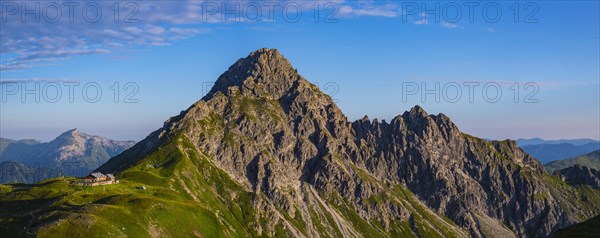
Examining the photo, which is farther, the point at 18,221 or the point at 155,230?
the point at 155,230

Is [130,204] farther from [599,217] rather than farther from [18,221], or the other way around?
[599,217]

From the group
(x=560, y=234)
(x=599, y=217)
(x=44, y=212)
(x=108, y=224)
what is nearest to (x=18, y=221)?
(x=44, y=212)

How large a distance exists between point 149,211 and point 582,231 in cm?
15601

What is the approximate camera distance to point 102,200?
198m

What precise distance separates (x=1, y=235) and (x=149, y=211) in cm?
5801

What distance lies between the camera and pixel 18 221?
525 ft

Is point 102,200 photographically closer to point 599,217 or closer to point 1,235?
point 1,235

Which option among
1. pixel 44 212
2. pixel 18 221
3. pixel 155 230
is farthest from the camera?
pixel 155 230

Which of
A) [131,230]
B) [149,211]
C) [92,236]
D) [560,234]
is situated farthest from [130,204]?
[560,234]

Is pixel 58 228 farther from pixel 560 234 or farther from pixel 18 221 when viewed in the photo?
pixel 560 234

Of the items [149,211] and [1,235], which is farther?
[149,211]

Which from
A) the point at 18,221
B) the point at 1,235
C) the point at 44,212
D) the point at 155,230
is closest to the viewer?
the point at 1,235

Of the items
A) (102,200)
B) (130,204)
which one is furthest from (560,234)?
(102,200)

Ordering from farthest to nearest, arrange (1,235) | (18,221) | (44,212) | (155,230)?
1. (155,230)
2. (44,212)
3. (18,221)
4. (1,235)
